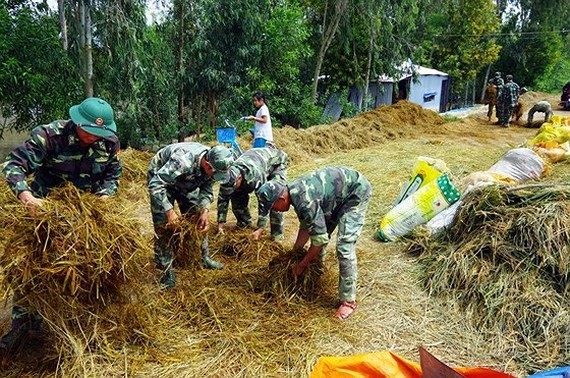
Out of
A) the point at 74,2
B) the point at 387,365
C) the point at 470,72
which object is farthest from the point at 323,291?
the point at 470,72

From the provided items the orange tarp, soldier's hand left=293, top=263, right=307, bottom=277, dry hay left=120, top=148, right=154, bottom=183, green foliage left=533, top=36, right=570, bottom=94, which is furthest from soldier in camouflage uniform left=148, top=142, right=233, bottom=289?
green foliage left=533, top=36, right=570, bottom=94

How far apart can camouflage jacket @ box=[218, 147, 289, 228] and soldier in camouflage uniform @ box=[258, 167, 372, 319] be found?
76 centimetres

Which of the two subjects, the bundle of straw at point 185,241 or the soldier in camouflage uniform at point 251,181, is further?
the soldier in camouflage uniform at point 251,181

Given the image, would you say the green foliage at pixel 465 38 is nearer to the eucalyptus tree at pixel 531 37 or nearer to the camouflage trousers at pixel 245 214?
the eucalyptus tree at pixel 531 37

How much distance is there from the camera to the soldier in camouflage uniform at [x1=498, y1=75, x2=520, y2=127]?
494 inches

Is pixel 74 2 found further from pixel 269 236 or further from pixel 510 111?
pixel 510 111

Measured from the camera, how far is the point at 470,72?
68.8ft

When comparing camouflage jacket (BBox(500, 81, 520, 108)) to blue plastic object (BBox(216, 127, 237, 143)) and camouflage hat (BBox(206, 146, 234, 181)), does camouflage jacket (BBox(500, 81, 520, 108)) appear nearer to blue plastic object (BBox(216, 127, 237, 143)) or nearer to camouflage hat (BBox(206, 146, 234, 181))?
blue plastic object (BBox(216, 127, 237, 143))

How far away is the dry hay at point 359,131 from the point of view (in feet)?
29.9

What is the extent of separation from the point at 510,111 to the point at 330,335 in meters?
12.2

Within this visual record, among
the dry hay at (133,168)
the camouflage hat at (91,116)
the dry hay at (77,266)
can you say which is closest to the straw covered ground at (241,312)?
the dry hay at (77,266)

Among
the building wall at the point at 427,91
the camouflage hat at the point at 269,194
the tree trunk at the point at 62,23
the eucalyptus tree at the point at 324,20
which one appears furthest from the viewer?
the building wall at the point at 427,91

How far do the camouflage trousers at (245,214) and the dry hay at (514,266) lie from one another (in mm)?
1468

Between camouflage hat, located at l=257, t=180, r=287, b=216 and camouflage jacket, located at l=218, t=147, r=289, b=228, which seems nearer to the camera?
camouflage hat, located at l=257, t=180, r=287, b=216
